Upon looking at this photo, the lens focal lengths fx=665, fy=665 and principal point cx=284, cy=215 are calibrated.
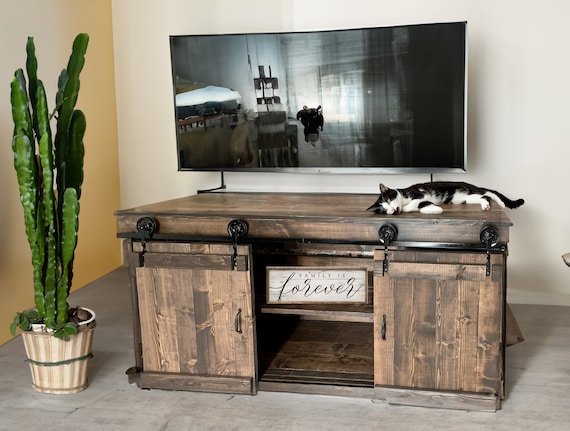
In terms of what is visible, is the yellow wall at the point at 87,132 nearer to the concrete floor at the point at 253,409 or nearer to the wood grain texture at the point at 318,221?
the concrete floor at the point at 253,409

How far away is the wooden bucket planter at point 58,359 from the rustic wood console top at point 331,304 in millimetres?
177

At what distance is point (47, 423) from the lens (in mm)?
2148

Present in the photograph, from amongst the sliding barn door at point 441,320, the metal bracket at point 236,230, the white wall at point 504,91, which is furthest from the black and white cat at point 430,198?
the white wall at point 504,91

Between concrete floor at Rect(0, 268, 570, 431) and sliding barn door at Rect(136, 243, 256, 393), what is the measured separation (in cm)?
7

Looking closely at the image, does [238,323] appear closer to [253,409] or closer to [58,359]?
[253,409]

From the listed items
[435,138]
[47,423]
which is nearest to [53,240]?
[47,423]

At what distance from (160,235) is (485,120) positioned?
1.76 m

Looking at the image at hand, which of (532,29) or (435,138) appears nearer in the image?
(435,138)

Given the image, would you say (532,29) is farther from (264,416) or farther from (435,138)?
(264,416)

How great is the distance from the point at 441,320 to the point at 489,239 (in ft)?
0.99

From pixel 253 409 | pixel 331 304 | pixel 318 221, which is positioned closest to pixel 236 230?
pixel 318 221

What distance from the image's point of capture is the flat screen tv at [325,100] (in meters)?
2.88

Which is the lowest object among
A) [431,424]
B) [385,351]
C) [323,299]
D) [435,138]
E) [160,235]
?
[431,424]

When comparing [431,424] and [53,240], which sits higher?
[53,240]
